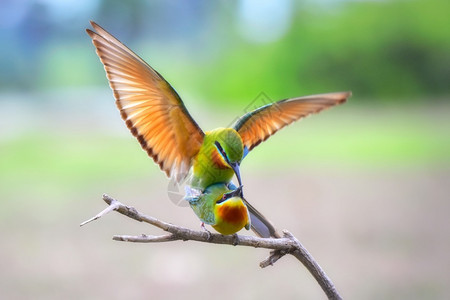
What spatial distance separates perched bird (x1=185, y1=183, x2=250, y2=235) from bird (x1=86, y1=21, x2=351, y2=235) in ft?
0.07

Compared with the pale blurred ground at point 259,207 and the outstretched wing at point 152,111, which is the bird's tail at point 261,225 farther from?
the pale blurred ground at point 259,207

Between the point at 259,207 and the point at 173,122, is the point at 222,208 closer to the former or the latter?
the point at 173,122

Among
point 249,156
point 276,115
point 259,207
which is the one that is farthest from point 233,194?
point 249,156

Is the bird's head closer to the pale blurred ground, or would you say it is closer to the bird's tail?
the bird's tail

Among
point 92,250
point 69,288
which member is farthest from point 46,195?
point 69,288

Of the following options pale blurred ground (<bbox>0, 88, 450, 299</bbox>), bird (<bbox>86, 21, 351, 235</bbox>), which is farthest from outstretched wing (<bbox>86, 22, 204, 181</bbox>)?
pale blurred ground (<bbox>0, 88, 450, 299</bbox>)

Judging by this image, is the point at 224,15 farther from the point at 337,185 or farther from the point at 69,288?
the point at 69,288

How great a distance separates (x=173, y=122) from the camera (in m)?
0.66

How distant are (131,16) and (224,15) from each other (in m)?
1.34

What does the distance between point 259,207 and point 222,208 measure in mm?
2945

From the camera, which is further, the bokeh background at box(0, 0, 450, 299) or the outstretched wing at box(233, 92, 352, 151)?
the bokeh background at box(0, 0, 450, 299)

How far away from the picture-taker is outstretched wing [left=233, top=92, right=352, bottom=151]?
2.15 ft

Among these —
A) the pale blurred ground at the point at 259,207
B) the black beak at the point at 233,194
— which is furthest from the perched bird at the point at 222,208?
the pale blurred ground at the point at 259,207

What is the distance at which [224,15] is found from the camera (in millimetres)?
8531
